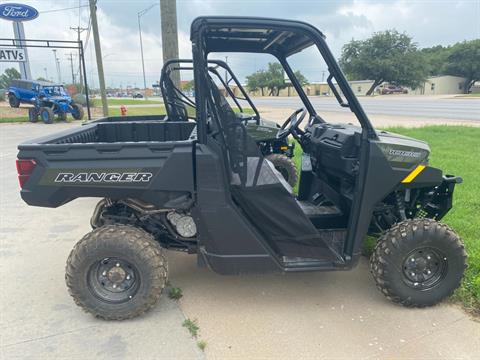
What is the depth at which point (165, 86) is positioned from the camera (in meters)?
5.41

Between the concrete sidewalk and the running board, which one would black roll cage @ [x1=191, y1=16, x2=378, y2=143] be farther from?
the concrete sidewalk

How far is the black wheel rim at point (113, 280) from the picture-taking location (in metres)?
2.81

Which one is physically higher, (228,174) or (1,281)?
(228,174)

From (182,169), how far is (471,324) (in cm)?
227

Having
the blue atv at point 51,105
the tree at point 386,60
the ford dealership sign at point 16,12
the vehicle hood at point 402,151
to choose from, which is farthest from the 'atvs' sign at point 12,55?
the tree at point 386,60

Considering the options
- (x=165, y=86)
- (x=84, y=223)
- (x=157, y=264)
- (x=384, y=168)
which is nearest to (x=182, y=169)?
(x=157, y=264)

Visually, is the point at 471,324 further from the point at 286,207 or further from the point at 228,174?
the point at 228,174

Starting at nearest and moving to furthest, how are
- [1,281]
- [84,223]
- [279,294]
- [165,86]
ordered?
[279,294] < [1,281] < [84,223] < [165,86]

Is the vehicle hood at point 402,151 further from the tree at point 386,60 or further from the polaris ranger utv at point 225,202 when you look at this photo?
the tree at point 386,60

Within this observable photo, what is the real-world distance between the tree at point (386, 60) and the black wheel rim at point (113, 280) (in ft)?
219

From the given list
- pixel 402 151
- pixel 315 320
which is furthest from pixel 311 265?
pixel 402 151

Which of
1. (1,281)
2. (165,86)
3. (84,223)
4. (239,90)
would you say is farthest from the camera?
(239,90)

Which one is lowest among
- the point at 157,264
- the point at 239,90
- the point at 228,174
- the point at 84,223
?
the point at 84,223

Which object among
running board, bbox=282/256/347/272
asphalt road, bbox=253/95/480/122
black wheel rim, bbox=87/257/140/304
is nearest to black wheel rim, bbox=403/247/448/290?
running board, bbox=282/256/347/272
